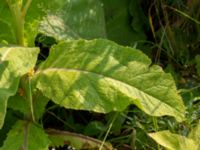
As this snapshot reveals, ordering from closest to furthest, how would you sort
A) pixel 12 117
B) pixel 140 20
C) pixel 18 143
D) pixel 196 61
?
pixel 18 143 < pixel 12 117 < pixel 196 61 < pixel 140 20

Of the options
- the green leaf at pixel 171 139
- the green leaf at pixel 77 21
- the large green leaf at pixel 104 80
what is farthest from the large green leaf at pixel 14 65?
the green leaf at pixel 171 139

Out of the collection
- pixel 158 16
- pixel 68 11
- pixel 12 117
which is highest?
pixel 68 11

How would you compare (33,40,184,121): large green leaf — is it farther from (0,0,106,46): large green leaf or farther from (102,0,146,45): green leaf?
(102,0,146,45): green leaf

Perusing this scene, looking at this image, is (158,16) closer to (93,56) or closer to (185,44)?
(185,44)

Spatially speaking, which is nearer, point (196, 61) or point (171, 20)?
point (196, 61)

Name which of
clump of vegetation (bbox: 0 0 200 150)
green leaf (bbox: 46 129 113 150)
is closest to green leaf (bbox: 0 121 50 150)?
clump of vegetation (bbox: 0 0 200 150)

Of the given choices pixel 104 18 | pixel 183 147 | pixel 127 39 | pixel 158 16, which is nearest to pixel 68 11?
pixel 104 18
